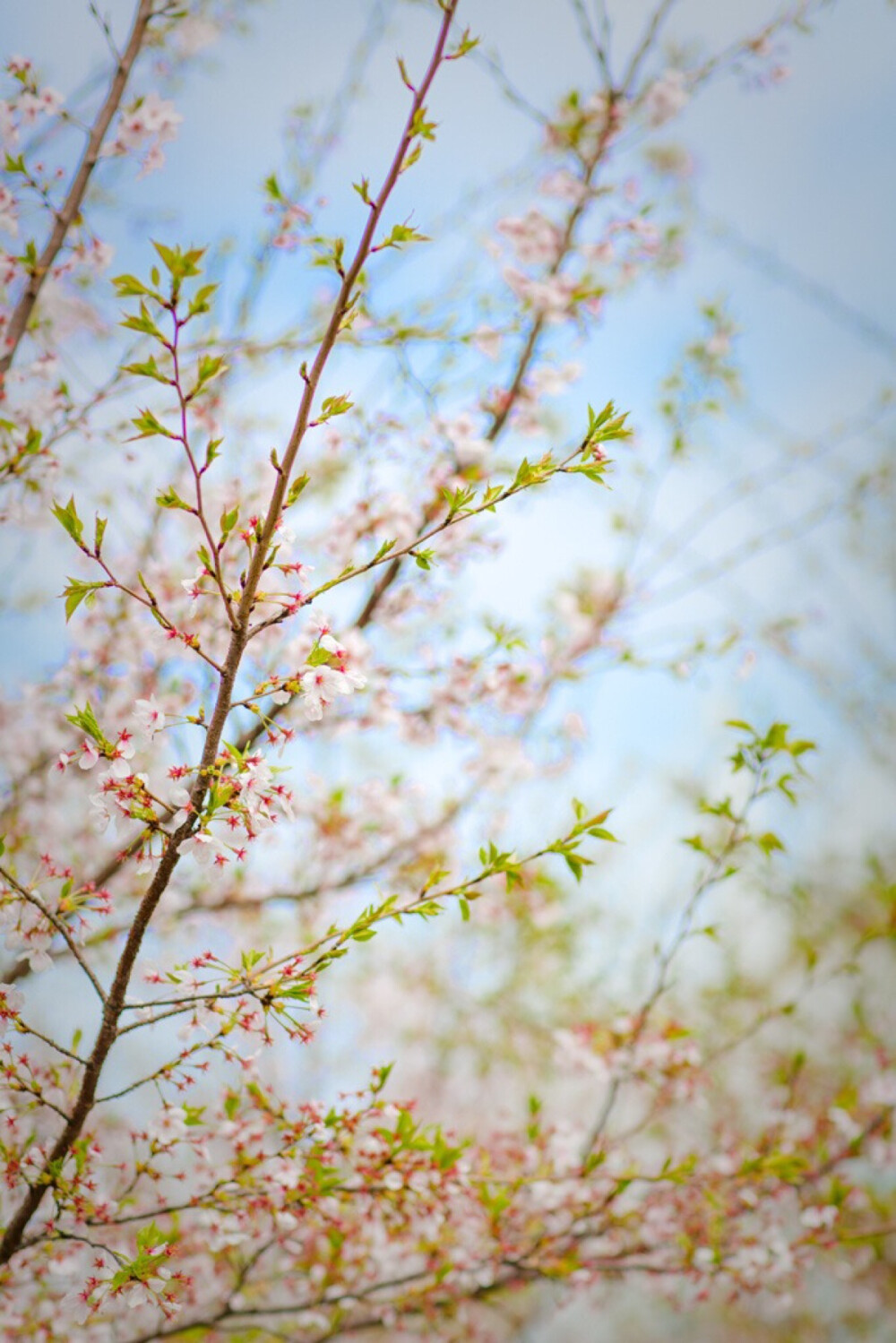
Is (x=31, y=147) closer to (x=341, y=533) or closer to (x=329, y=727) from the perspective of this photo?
(x=341, y=533)

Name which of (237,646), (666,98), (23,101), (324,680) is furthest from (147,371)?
(666,98)

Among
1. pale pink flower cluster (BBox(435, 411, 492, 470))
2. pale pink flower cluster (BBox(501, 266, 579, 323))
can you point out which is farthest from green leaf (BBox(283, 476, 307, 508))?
pale pink flower cluster (BBox(501, 266, 579, 323))

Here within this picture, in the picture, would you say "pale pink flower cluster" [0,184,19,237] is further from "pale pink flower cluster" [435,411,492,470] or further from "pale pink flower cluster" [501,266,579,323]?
"pale pink flower cluster" [501,266,579,323]

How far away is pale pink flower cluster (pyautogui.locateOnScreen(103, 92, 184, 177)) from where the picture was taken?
1.90m

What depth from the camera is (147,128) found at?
193 cm

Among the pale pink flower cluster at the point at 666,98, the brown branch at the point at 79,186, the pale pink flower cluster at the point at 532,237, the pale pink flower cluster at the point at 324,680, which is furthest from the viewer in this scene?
the pale pink flower cluster at the point at 532,237

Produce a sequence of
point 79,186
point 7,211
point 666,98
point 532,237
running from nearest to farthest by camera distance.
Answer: point 7,211, point 79,186, point 666,98, point 532,237

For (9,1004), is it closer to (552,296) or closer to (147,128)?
(147,128)

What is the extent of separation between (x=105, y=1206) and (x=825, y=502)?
141 inches

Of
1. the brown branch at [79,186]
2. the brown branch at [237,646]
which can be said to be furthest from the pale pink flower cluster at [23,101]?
the brown branch at [237,646]

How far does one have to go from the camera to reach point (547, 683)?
3.21 m

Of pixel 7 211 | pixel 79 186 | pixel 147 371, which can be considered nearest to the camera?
pixel 147 371

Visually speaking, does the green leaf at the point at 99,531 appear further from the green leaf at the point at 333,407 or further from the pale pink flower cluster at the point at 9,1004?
the pale pink flower cluster at the point at 9,1004

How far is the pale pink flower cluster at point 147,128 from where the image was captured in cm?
190
